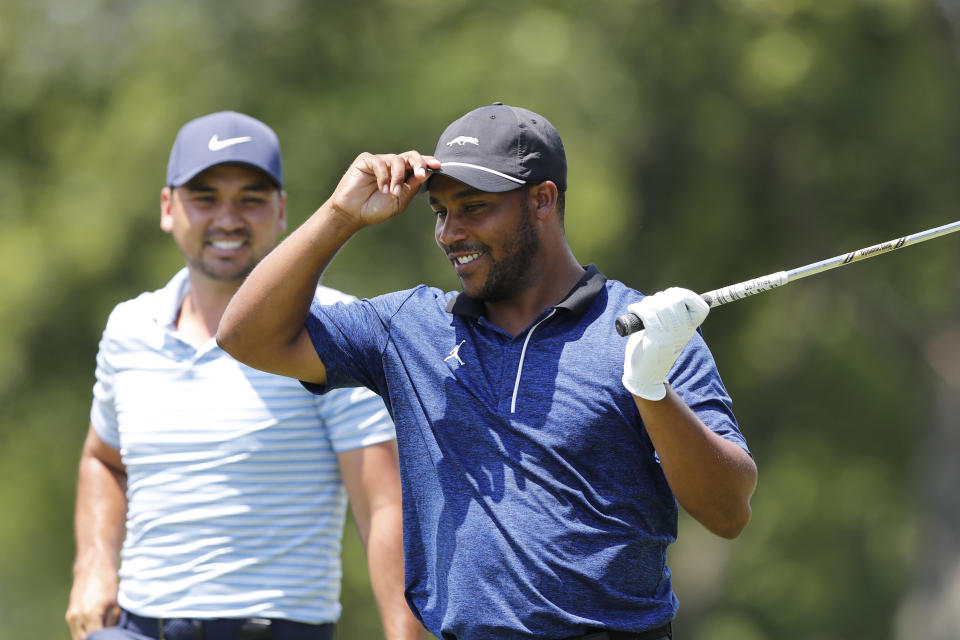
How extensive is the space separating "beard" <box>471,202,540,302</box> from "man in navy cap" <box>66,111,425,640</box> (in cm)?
85

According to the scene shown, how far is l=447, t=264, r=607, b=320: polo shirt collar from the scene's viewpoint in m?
3.50

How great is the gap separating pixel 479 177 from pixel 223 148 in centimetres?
130

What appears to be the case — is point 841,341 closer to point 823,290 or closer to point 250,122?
point 823,290

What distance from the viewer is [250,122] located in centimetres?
467

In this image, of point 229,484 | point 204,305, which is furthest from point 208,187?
point 229,484

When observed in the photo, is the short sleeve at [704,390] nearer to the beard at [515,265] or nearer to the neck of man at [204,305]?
the beard at [515,265]

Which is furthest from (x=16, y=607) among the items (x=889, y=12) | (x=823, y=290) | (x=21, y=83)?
(x=889, y=12)

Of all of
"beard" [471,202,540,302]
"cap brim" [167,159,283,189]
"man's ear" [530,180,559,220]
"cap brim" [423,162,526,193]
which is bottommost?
"beard" [471,202,540,302]

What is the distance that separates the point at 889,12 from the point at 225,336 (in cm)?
995

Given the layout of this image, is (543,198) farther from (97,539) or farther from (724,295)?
(97,539)

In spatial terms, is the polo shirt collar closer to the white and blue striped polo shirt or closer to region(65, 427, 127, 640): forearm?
the white and blue striped polo shirt

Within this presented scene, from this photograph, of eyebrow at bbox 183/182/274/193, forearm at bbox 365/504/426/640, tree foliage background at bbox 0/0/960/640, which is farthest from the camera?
tree foliage background at bbox 0/0/960/640

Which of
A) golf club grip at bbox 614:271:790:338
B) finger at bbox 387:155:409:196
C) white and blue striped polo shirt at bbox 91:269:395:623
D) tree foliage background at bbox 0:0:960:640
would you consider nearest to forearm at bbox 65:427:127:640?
white and blue striped polo shirt at bbox 91:269:395:623

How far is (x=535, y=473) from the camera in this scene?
333 cm
